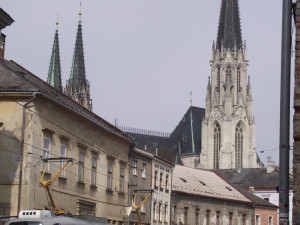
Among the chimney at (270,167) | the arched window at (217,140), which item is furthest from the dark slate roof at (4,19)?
the arched window at (217,140)

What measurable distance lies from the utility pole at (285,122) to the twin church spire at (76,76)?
110m

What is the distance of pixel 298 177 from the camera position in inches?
420

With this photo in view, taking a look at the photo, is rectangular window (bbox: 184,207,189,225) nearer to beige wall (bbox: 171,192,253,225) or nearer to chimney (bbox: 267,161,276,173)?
beige wall (bbox: 171,192,253,225)

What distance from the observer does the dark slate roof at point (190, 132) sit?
156 metres

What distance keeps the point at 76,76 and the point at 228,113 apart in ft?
108

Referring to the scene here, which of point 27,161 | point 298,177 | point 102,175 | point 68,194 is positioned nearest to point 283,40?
point 298,177

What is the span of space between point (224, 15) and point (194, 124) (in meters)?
24.7

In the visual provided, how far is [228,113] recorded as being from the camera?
144375 millimetres

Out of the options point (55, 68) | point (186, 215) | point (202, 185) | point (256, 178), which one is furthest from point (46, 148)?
point (55, 68)

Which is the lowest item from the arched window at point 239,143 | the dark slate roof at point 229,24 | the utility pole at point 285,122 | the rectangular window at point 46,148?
the utility pole at point 285,122

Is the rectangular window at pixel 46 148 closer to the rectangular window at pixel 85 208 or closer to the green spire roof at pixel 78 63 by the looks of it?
the rectangular window at pixel 85 208

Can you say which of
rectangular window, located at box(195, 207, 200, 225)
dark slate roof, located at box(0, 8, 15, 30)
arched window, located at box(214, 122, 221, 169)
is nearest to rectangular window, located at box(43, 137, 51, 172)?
dark slate roof, located at box(0, 8, 15, 30)

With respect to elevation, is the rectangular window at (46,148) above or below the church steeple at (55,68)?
below

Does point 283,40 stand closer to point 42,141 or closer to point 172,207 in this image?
point 42,141
